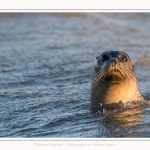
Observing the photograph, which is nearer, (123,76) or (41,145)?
(41,145)

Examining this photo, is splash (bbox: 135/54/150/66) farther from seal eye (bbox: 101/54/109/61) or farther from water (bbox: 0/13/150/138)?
seal eye (bbox: 101/54/109/61)

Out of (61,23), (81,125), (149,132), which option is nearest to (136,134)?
(149,132)

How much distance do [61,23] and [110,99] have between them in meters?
7.49

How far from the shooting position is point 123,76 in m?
7.18

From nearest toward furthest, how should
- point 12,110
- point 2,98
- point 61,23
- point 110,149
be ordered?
1. point 110,149
2. point 12,110
3. point 2,98
4. point 61,23

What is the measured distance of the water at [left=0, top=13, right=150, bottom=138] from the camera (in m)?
7.04

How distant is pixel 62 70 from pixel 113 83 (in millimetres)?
3150

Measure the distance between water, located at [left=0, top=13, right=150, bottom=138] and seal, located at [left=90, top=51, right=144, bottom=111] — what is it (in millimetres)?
180

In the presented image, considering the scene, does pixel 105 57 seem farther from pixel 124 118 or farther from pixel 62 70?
pixel 62 70

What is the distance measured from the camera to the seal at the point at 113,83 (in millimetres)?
7094

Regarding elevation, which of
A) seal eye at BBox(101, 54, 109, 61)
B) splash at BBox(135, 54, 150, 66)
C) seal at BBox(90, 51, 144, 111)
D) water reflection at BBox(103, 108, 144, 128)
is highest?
splash at BBox(135, 54, 150, 66)

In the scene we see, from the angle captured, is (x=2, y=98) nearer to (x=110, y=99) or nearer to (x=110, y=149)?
(x=110, y=99)

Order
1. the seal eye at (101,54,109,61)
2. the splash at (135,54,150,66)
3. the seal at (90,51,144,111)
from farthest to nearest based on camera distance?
the splash at (135,54,150,66) → the seal eye at (101,54,109,61) → the seal at (90,51,144,111)

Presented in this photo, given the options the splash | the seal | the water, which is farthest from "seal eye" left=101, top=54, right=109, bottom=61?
the splash
